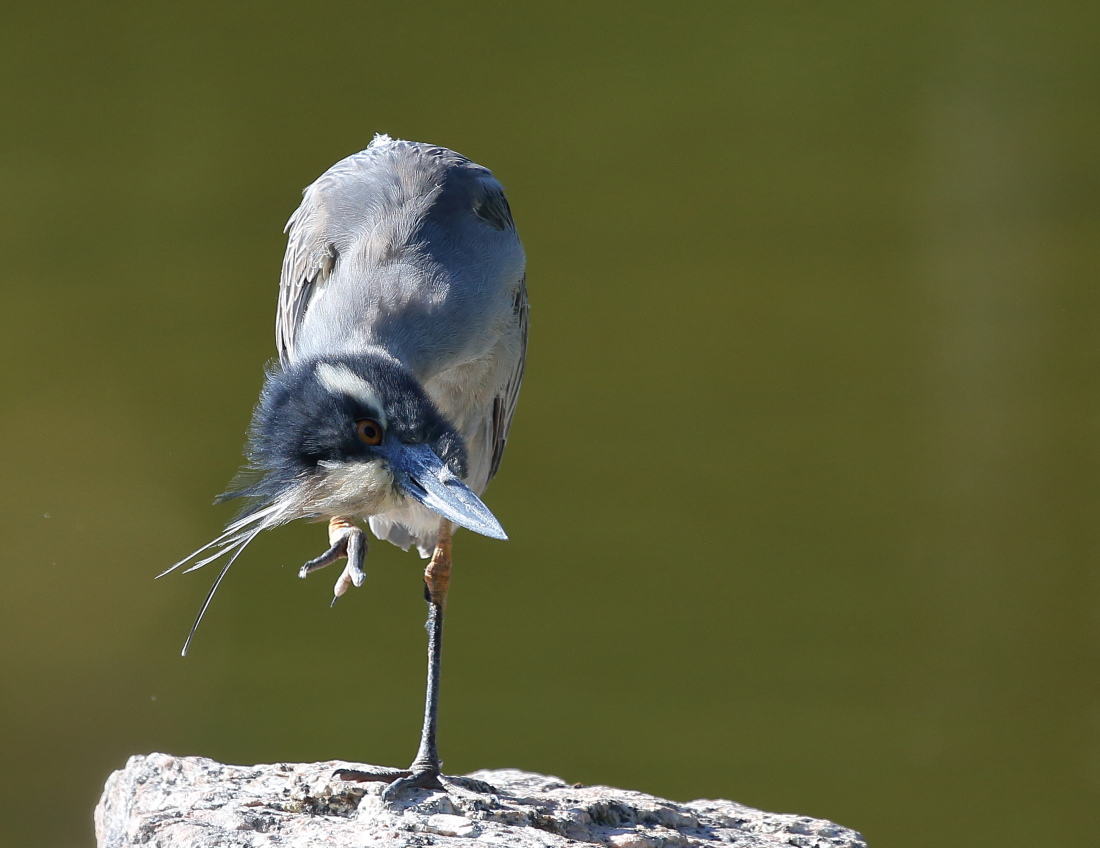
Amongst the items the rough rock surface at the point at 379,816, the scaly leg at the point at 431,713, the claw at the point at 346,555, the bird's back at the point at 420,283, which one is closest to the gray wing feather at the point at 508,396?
the bird's back at the point at 420,283

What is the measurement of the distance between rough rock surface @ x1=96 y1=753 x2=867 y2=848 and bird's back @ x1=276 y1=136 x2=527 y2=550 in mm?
592

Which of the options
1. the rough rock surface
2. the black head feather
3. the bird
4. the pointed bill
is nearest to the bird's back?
the bird

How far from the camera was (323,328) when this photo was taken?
2.46m

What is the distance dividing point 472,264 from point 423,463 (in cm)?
67

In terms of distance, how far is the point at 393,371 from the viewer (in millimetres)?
2189

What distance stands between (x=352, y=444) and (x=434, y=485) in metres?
0.16

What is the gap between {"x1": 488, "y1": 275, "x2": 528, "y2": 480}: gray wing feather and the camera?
10.2ft

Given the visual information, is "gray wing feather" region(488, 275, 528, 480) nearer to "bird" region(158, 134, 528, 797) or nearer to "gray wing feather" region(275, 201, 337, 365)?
"bird" region(158, 134, 528, 797)

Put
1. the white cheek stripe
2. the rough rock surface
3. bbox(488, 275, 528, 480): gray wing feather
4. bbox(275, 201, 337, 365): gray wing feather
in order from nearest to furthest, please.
→ the rough rock surface → the white cheek stripe → bbox(275, 201, 337, 365): gray wing feather → bbox(488, 275, 528, 480): gray wing feather

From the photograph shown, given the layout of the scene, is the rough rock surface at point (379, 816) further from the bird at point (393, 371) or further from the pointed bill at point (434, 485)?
the pointed bill at point (434, 485)

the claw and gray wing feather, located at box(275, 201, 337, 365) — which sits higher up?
gray wing feather, located at box(275, 201, 337, 365)

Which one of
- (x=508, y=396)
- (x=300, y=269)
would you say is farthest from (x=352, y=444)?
(x=508, y=396)

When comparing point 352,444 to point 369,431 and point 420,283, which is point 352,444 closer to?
point 369,431

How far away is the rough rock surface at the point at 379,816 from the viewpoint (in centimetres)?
193
